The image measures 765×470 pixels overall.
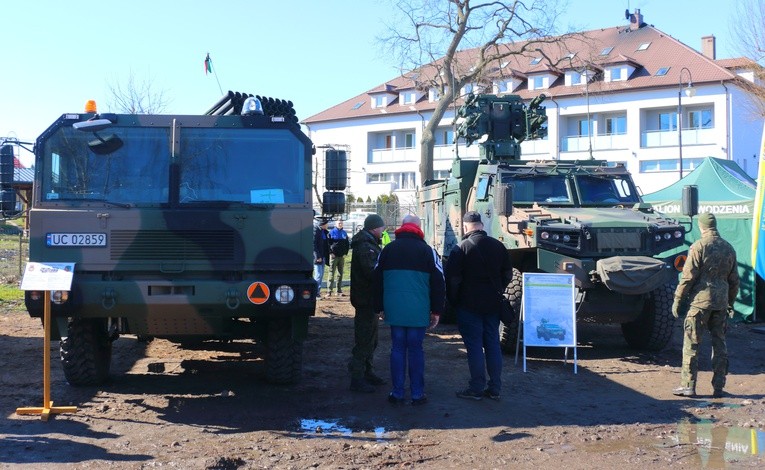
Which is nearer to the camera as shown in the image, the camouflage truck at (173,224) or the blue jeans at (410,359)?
the camouflage truck at (173,224)

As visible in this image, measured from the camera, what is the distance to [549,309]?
383 inches

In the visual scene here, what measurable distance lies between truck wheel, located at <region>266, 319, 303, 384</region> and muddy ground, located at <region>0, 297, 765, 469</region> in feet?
0.57

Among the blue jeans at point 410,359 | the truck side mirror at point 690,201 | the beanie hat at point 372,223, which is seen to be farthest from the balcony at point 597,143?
the blue jeans at point 410,359

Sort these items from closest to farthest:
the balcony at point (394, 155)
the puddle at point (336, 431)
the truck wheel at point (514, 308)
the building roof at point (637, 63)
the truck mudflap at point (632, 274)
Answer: the puddle at point (336, 431), the truck mudflap at point (632, 274), the truck wheel at point (514, 308), the building roof at point (637, 63), the balcony at point (394, 155)

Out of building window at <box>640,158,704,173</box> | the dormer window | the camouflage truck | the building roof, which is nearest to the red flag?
the camouflage truck

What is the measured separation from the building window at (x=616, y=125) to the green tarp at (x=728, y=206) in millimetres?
27345

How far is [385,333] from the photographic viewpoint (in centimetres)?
1236

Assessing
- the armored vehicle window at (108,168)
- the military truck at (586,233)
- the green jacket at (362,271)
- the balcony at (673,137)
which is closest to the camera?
the armored vehicle window at (108,168)

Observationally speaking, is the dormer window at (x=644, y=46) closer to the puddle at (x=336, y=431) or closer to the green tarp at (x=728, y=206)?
the green tarp at (x=728, y=206)

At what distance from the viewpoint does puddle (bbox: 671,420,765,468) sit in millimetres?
6062

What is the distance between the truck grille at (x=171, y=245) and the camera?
7359 mm

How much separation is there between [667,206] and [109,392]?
40.8ft

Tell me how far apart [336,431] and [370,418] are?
54 cm

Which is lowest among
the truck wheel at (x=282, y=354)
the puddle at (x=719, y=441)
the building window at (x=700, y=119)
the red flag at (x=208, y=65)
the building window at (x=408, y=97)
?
the puddle at (x=719, y=441)
